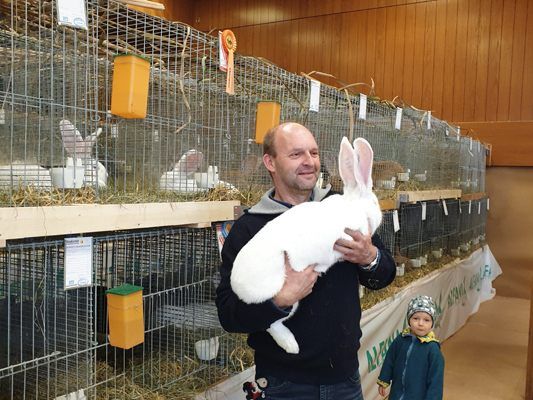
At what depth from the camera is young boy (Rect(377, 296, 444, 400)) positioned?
223cm

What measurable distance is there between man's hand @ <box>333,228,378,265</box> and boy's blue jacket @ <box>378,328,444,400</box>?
3.53 feet

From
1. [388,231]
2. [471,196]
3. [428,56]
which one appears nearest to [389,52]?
[428,56]

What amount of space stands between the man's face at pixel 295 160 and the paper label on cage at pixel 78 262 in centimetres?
63

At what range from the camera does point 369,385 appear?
3.02m

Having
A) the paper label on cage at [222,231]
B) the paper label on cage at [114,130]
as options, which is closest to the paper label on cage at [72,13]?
the paper label on cage at [114,130]

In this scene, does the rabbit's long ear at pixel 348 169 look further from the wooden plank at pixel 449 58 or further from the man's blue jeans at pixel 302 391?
the wooden plank at pixel 449 58

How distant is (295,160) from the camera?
60.5 inches

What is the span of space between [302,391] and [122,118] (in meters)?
1.09

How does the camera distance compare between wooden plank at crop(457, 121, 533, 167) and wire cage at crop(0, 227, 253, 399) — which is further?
wooden plank at crop(457, 121, 533, 167)

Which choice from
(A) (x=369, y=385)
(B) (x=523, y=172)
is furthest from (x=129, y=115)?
(B) (x=523, y=172)

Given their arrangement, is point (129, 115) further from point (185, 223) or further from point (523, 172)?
point (523, 172)

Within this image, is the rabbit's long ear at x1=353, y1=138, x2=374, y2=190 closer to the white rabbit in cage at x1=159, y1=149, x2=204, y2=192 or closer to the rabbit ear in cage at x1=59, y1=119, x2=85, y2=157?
the white rabbit in cage at x1=159, y1=149, x2=204, y2=192

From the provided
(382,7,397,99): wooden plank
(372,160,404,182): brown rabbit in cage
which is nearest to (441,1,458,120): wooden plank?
(382,7,397,99): wooden plank

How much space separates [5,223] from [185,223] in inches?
27.6
